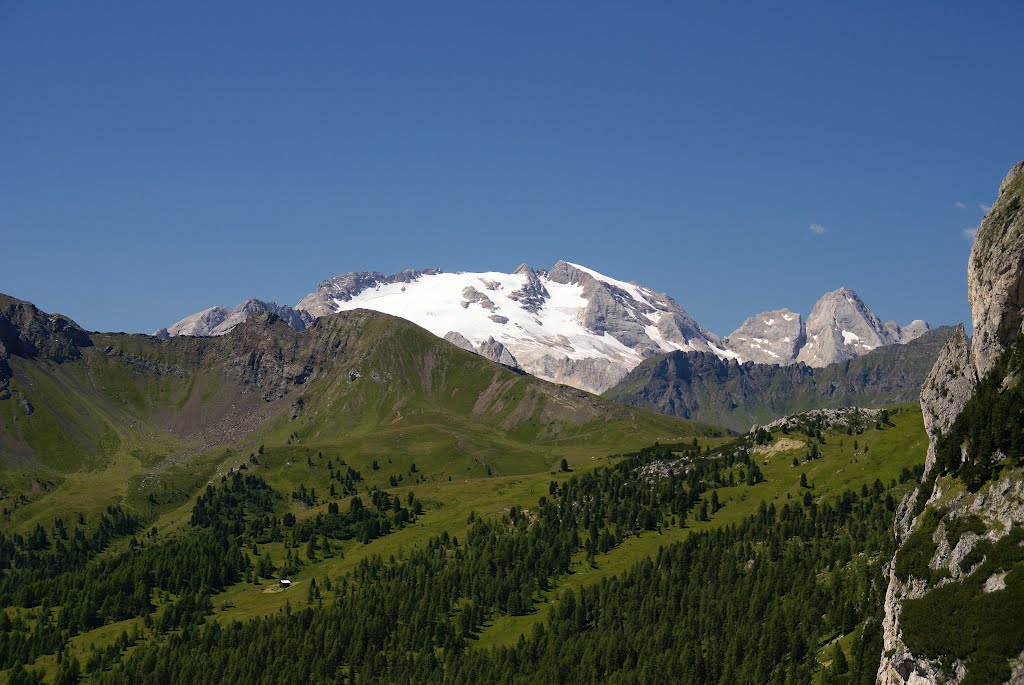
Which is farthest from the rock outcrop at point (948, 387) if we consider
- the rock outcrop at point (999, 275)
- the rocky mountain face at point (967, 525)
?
the rock outcrop at point (999, 275)

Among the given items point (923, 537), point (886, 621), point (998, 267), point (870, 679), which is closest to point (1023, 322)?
point (998, 267)

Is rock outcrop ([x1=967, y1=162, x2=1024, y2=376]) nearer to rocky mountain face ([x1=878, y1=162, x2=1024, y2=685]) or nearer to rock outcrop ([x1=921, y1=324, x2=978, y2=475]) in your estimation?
rocky mountain face ([x1=878, y1=162, x2=1024, y2=685])

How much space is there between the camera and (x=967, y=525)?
130625mm

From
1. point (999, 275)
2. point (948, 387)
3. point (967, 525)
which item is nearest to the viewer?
point (967, 525)

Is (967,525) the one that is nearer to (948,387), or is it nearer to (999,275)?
(999,275)

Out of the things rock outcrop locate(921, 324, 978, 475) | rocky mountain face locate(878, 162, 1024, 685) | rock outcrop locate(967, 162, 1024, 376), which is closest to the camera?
rocky mountain face locate(878, 162, 1024, 685)

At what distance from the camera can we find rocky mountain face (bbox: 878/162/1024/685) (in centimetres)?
11994

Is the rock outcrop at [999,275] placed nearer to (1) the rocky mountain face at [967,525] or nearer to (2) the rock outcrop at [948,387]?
(1) the rocky mountain face at [967,525]

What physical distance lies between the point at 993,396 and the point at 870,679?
59.4m

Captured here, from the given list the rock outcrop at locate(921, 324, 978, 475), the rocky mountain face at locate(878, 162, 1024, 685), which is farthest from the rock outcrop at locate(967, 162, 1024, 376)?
the rock outcrop at locate(921, 324, 978, 475)

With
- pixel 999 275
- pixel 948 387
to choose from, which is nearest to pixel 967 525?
pixel 999 275

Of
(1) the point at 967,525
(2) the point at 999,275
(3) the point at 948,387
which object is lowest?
(1) the point at 967,525

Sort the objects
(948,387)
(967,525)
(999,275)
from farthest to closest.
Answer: (948,387) < (999,275) < (967,525)

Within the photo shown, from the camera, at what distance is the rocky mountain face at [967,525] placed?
119938mm
